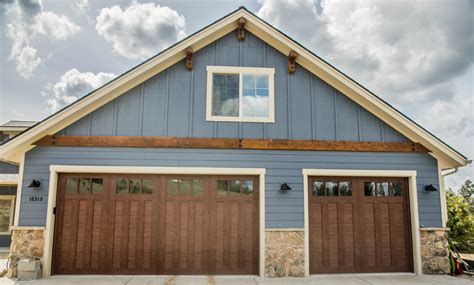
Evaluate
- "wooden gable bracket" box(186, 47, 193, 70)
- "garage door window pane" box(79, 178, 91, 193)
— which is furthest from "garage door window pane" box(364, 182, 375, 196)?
"garage door window pane" box(79, 178, 91, 193)

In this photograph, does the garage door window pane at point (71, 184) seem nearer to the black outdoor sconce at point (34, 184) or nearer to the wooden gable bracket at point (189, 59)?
the black outdoor sconce at point (34, 184)

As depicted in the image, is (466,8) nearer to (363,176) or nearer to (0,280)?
(363,176)

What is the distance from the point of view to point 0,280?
20.5 feet

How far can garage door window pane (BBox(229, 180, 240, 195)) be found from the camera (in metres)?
7.08

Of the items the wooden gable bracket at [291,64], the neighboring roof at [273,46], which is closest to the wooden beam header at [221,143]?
the neighboring roof at [273,46]

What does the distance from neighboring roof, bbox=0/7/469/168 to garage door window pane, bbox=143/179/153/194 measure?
1.91 metres

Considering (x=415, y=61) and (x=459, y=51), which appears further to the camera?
(x=415, y=61)

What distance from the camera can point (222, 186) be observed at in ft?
23.2

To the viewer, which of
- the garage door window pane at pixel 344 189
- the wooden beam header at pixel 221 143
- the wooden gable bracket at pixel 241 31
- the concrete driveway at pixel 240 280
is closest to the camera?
the concrete driveway at pixel 240 280

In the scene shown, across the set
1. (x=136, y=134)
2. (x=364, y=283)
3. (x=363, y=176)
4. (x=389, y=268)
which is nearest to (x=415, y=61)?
(x=363, y=176)

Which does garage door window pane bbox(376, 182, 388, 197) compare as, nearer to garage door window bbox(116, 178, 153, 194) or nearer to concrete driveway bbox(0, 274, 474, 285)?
concrete driveway bbox(0, 274, 474, 285)

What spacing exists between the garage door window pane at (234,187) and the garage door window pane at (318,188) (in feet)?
5.49

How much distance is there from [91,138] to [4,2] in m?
5.55

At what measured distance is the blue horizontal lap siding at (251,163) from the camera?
680 cm
